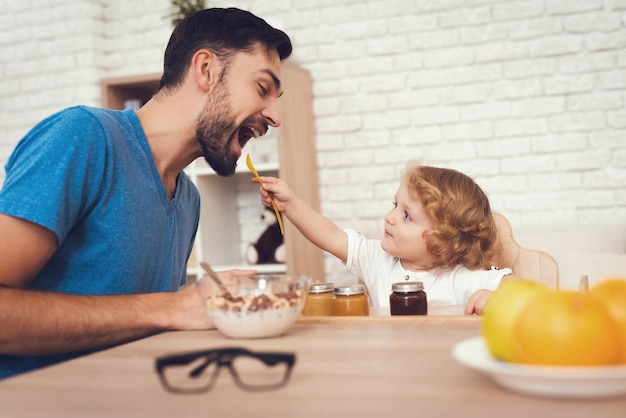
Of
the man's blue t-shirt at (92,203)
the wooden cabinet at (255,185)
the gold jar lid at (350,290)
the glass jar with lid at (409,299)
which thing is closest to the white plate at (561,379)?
the glass jar with lid at (409,299)

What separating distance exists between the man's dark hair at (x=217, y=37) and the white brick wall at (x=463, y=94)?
135 centimetres

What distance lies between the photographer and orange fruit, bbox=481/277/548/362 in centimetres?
68

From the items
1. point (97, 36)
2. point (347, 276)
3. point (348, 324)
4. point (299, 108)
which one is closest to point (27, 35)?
point (97, 36)

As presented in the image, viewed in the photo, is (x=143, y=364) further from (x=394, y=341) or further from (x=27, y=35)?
(x=27, y=35)

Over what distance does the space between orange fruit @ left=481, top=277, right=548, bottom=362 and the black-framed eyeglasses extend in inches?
8.0

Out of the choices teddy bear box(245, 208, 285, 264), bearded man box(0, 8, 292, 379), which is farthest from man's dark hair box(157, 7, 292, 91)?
teddy bear box(245, 208, 285, 264)

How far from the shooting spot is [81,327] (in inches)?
46.5

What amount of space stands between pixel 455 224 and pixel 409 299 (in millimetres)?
819

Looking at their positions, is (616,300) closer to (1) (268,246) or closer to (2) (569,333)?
(2) (569,333)

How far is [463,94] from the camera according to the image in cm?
316

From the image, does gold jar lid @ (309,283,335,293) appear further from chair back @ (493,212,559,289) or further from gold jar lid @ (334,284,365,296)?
chair back @ (493,212,559,289)

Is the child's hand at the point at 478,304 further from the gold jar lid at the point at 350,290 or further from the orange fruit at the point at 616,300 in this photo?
the orange fruit at the point at 616,300

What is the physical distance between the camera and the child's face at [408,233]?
2027 mm

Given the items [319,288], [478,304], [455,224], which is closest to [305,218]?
[455,224]
